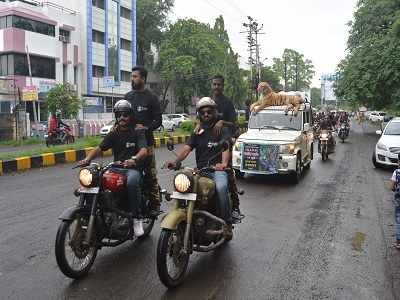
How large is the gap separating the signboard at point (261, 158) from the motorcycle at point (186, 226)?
577 centimetres

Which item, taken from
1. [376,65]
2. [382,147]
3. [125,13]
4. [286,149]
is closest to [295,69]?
[125,13]

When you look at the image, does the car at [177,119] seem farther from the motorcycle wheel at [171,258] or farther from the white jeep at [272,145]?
the motorcycle wheel at [171,258]

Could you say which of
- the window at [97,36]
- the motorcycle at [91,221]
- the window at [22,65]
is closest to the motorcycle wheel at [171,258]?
the motorcycle at [91,221]

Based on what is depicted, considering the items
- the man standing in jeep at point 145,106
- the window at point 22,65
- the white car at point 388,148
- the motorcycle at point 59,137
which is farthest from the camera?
the window at point 22,65

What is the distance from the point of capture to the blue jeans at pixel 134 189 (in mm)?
5027

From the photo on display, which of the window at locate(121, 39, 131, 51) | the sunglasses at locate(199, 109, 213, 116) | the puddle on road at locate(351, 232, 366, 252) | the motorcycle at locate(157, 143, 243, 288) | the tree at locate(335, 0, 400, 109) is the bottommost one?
the puddle on road at locate(351, 232, 366, 252)

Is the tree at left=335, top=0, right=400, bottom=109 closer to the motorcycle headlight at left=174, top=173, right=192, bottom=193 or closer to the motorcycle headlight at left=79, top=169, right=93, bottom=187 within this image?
the motorcycle headlight at left=174, top=173, right=192, bottom=193

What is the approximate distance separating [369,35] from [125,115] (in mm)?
34738

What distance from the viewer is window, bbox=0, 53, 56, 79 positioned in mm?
33625

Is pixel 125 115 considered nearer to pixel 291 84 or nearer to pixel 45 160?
pixel 45 160

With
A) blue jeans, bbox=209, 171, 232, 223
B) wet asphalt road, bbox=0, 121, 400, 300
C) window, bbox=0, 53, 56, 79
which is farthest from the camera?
window, bbox=0, 53, 56, 79

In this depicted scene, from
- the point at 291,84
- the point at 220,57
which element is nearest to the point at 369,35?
the point at 220,57

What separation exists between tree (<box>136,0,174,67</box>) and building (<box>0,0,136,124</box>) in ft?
21.2

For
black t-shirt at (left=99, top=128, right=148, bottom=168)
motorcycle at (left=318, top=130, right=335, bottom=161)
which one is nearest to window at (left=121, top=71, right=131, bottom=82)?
motorcycle at (left=318, top=130, right=335, bottom=161)
